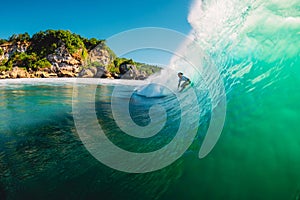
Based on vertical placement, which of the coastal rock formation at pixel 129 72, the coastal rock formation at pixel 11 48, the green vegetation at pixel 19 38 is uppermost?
the green vegetation at pixel 19 38

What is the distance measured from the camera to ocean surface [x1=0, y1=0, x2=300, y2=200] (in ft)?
9.32

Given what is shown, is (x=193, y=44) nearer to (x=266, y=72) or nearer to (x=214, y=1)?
(x=214, y=1)

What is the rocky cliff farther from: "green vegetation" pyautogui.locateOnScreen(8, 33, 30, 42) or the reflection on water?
the reflection on water

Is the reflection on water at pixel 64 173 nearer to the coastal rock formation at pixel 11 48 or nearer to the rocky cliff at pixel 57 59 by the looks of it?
the rocky cliff at pixel 57 59

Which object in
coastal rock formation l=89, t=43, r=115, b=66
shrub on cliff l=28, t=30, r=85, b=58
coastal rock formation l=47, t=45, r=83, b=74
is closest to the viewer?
coastal rock formation l=47, t=45, r=83, b=74

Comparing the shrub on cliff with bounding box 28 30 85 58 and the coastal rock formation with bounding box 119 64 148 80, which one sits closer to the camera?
the shrub on cliff with bounding box 28 30 85 58

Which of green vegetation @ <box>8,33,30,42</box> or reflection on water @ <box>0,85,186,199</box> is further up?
green vegetation @ <box>8,33,30,42</box>

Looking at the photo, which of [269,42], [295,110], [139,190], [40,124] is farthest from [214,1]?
[40,124]

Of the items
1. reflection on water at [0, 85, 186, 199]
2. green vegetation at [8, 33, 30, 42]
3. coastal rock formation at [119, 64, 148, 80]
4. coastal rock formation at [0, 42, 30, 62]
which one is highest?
green vegetation at [8, 33, 30, 42]

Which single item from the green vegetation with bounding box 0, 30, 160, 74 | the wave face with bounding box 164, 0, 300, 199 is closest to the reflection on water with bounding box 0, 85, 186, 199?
the wave face with bounding box 164, 0, 300, 199

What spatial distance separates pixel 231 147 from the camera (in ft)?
10.5

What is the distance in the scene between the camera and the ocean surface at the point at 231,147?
Result: 2840 millimetres

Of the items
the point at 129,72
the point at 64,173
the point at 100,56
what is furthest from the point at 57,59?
the point at 64,173

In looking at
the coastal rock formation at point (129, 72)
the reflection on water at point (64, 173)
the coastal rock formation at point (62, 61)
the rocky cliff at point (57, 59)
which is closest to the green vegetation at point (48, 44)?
the rocky cliff at point (57, 59)
